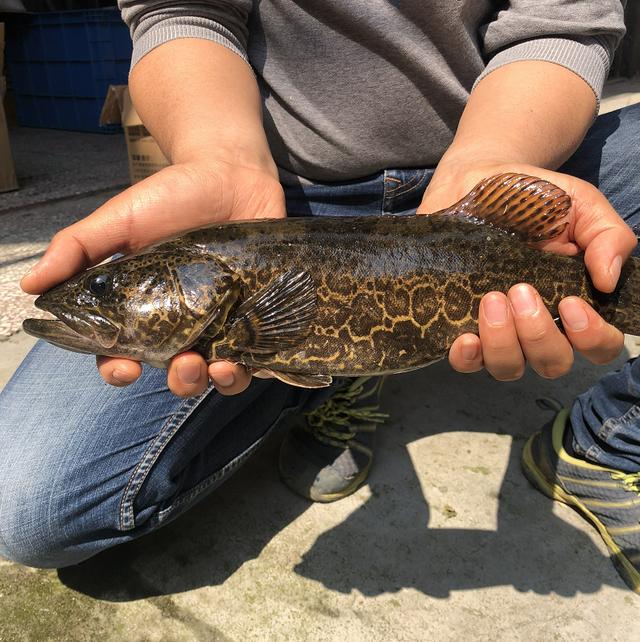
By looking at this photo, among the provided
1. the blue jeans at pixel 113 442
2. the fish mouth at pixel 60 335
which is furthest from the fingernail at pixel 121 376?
the blue jeans at pixel 113 442

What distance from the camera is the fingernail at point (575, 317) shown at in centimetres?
205

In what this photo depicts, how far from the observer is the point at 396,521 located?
285 cm

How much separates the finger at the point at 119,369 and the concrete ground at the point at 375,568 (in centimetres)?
103

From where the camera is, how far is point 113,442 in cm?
253

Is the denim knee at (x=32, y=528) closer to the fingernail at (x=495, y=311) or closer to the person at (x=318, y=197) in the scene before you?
the person at (x=318, y=197)

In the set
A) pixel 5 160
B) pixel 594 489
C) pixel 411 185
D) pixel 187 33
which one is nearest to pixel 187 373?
pixel 411 185

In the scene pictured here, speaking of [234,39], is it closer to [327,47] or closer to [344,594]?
[327,47]

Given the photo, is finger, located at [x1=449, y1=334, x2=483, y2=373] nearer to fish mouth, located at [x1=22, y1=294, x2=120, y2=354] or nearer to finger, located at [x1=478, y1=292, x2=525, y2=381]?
finger, located at [x1=478, y1=292, x2=525, y2=381]

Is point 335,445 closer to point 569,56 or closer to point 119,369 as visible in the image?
point 119,369

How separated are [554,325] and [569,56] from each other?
62.1 inches

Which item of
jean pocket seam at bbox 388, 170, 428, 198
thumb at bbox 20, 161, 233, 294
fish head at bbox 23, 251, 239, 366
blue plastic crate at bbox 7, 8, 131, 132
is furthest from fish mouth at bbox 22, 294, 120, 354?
blue plastic crate at bbox 7, 8, 131, 132

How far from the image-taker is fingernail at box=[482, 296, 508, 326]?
2.04 metres

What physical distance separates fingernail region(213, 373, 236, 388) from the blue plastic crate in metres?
9.88

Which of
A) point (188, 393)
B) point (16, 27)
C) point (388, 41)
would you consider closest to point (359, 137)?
point (388, 41)
